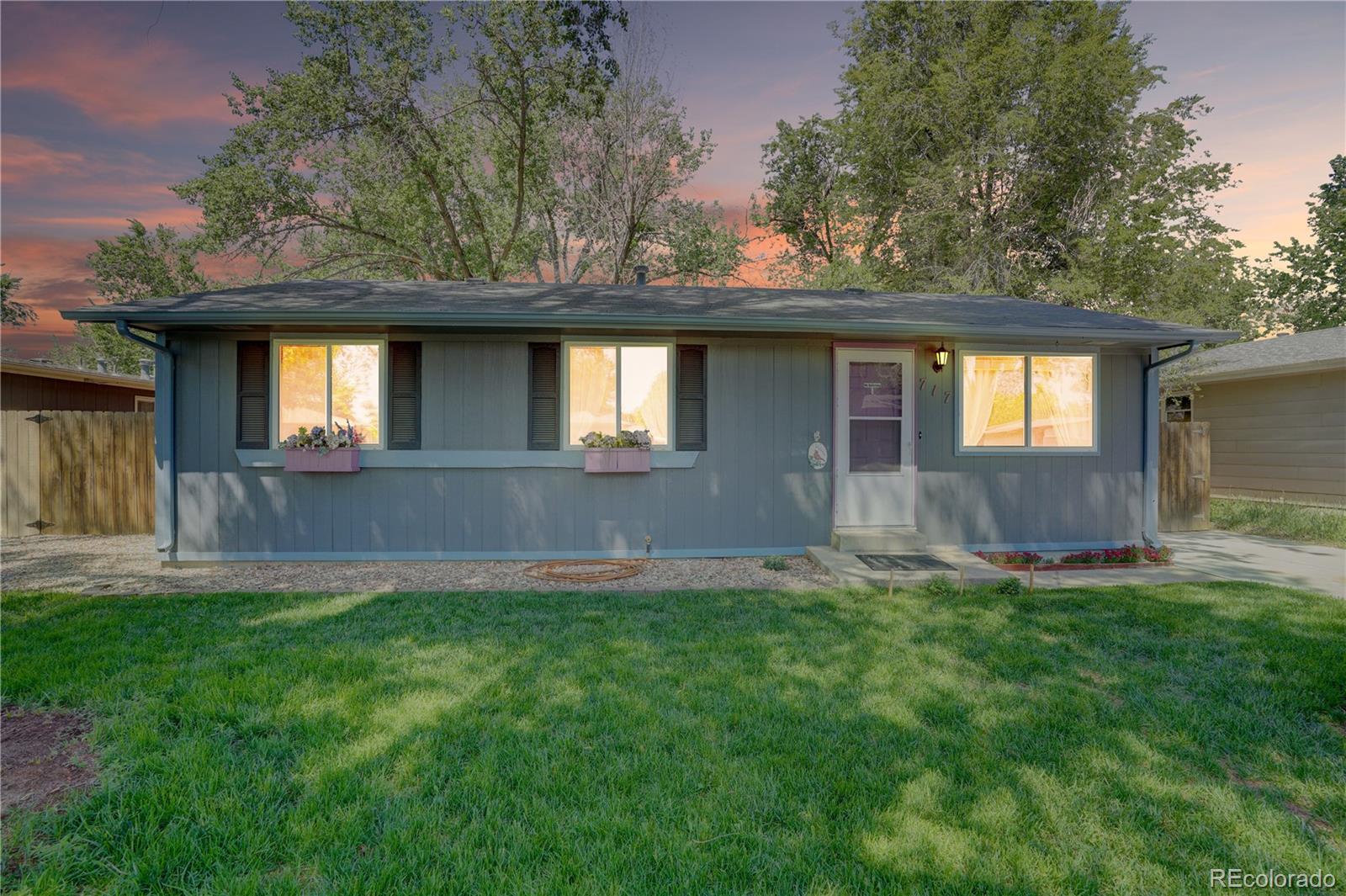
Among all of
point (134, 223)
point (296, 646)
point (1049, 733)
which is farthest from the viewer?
point (134, 223)

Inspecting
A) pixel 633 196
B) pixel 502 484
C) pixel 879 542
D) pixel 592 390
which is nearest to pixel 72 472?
pixel 502 484

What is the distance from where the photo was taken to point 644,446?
19.8ft

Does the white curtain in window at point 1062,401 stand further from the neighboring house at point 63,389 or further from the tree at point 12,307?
the tree at point 12,307

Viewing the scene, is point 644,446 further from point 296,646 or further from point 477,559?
point 296,646

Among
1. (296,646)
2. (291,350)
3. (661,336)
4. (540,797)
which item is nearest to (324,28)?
(291,350)

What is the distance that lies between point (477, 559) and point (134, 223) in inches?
1034

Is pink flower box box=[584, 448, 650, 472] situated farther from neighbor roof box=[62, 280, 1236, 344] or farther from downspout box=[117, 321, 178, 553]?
downspout box=[117, 321, 178, 553]

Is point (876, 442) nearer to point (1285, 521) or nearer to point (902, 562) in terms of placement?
point (902, 562)

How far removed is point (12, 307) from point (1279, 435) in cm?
3188

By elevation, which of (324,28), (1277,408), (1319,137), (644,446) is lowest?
(644,446)

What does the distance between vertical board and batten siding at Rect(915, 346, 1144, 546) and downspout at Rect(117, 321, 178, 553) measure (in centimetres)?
765

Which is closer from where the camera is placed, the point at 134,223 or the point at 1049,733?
the point at 1049,733

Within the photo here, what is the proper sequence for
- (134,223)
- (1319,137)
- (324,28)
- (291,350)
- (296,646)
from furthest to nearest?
(134,223) → (324,28) → (1319,137) → (291,350) → (296,646)

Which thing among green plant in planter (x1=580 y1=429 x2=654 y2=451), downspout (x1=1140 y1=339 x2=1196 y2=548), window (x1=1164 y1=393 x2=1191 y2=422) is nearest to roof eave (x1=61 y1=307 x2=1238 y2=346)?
downspout (x1=1140 y1=339 x2=1196 y2=548)
